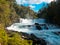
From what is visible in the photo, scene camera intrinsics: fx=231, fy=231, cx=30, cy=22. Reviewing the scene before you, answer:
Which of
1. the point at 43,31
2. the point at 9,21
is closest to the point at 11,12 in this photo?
the point at 9,21

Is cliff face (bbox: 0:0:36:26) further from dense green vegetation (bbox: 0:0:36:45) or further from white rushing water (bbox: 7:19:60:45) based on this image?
white rushing water (bbox: 7:19:60:45)

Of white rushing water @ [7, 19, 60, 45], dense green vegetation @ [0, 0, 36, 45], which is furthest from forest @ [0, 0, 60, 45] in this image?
white rushing water @ [7, 19, 60, 45]

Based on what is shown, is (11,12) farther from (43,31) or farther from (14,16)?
(43,31)

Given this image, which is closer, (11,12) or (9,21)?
(9,21)

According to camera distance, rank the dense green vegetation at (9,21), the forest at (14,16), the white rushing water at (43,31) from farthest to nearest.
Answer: the white rushing water at (43,31), the forest at (14,16), the dense green vegetation at (9,21)

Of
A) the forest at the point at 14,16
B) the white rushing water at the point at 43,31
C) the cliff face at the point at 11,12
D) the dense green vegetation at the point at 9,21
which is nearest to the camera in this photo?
the dense green vegetation at the point at 9,21

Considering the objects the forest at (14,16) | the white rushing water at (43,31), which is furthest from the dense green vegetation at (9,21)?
the white rushing water at (43,31)

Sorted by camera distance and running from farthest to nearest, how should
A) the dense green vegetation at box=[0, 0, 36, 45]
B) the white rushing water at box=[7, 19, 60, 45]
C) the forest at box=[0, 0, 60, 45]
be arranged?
the white rushing water at box=[7, 19, 60, 45], the forest at box=[0, 0, 60, 45], the dense green vegetation at box=[0, 0, 36, 45]

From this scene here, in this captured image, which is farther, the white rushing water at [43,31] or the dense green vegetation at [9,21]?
the white rushing water at [43,31]

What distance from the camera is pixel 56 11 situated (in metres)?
48.5

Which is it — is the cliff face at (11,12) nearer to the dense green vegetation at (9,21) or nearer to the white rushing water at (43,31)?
the dense green vegetation at (9,21)

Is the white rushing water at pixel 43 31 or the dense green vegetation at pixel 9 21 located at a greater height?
the dense green vegetation at pixel 9 21

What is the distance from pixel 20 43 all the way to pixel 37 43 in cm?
688

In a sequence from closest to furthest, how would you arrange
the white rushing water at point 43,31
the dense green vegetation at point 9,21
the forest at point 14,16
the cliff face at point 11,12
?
the dense green vegetation at point 9,21
the forest at point 14,16
the white rushing water at point 43,31
the cliff face at point 11,12
